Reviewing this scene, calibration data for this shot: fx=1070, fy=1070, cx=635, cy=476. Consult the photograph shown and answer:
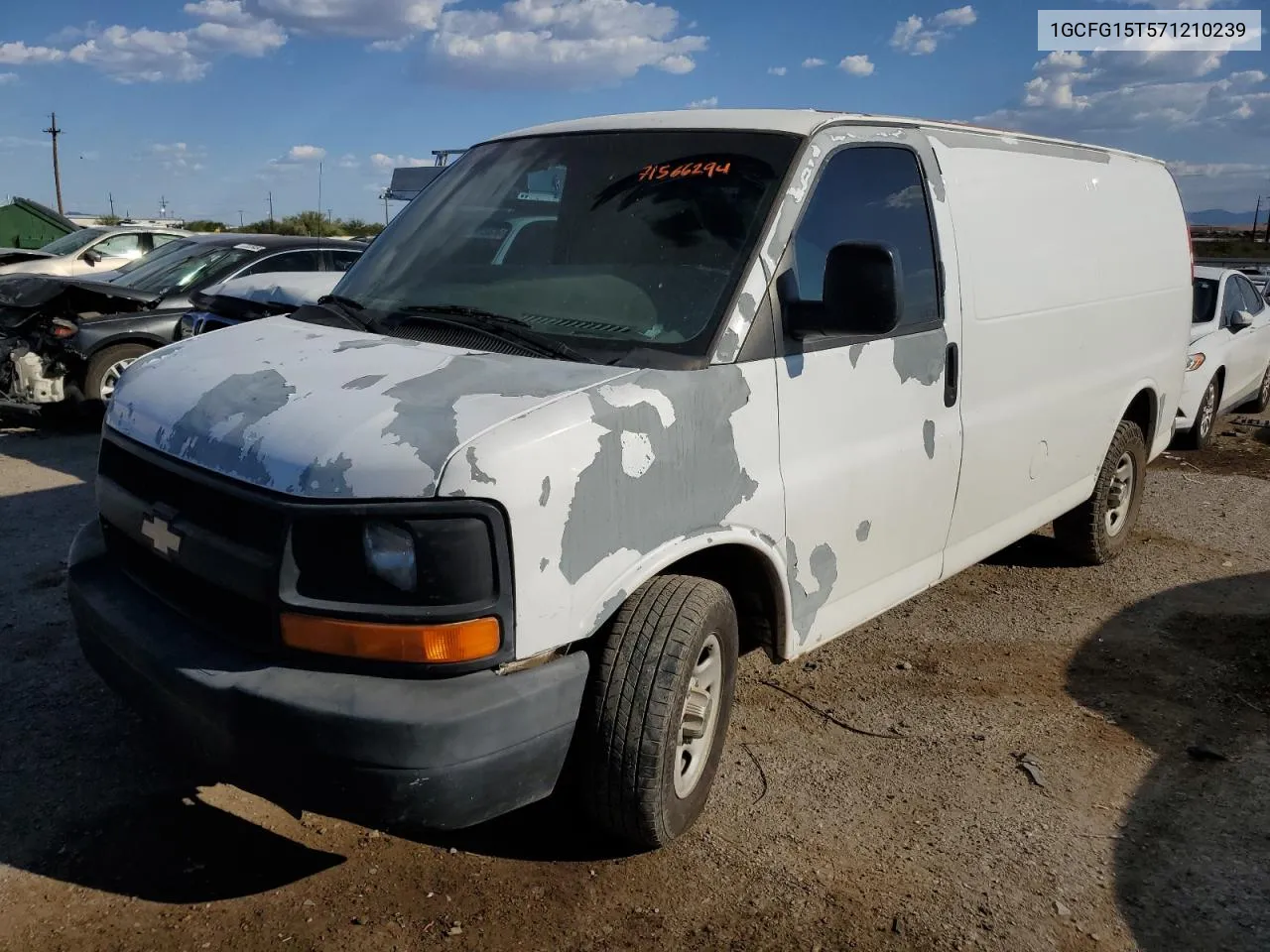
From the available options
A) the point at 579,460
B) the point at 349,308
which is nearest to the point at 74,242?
the point at 349,308

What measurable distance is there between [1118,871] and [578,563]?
1.94 meters

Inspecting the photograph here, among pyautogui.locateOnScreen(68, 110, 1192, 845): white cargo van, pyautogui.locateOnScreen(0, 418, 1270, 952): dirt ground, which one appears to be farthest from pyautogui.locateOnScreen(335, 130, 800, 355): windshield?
pyautogui.locateOnScreen(0, 418, 1270, 952): dirt ground

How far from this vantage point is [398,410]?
2.68 metres

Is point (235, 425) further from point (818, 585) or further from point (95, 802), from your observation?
point (818, 585)

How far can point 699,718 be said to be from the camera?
10.6 ft

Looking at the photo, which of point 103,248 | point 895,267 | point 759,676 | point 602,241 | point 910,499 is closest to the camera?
point 895,267

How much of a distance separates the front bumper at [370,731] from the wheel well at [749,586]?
0.70 meters

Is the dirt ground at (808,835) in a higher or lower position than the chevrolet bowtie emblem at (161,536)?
lower

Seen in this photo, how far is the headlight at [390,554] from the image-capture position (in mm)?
2496

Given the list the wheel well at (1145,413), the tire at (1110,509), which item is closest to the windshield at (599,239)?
the tire at (1110,509)

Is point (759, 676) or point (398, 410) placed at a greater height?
point (398, 410)

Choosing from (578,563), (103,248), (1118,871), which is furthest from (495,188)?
(103,248)

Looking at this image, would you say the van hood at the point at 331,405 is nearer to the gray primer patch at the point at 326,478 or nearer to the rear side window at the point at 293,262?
the gray primer patch at the point at 326,478

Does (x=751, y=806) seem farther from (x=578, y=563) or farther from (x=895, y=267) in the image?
(x=895, y=267)
